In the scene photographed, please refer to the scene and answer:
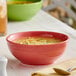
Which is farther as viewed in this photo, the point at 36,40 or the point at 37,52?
the point at 36,40

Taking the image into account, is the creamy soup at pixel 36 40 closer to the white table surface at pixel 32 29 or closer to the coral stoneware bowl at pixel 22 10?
the white table surface at pixel 32 29

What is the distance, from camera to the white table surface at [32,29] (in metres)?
0.97

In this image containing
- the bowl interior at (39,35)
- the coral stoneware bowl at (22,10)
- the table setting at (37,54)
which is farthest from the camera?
the coral stoneware bowl at (22,10)

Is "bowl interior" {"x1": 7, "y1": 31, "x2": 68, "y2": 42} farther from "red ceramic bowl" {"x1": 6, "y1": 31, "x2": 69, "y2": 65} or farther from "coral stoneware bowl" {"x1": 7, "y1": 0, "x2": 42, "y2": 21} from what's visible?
"coral stoneware bowl" {"x1": 7, "y1": 0, "x2": 42, "y2": 21}

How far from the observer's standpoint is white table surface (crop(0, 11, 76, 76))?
97 cm

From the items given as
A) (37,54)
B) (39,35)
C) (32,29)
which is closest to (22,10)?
(32,29)

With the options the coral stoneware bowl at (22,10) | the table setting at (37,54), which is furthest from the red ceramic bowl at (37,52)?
the coral stoneware bowl at (22,10)

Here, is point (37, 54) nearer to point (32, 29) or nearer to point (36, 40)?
point (36, 40)

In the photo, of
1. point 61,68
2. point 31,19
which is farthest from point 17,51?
point 31,19

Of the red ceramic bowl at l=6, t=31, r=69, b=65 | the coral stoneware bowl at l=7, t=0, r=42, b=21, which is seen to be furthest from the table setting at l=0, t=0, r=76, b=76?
the coral stoneware bowl at l=7, t=0, r=42, b=21

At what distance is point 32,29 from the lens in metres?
1.45

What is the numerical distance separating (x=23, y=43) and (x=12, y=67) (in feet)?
0.29

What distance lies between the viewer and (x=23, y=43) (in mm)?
998

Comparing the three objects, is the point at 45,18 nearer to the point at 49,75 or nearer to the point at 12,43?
the point at 12,43
